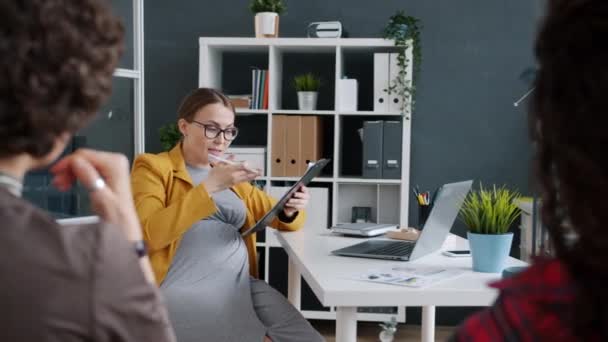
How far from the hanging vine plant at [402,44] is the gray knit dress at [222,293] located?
4.78 feet

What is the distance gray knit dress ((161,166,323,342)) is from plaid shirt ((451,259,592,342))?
1603mm

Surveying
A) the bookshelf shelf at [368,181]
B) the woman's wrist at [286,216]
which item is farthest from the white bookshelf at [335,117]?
the woman's wrist at [286,216]

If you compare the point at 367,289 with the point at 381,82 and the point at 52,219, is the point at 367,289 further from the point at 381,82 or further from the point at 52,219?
the point at 381,82

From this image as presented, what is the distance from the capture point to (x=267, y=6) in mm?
3861

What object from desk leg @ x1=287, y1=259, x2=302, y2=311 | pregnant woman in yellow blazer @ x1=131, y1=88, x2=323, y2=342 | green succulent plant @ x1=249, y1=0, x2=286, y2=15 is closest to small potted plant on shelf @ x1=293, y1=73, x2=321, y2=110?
green succulent plant @ x1=249, y1=0, x2=286, y2=15

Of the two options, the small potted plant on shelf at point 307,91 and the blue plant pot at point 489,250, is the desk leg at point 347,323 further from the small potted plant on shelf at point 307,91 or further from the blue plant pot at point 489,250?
the small potted plant on shelf at point 307,91

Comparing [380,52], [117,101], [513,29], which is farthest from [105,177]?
[513,29]

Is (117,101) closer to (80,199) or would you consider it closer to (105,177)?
(80,199)

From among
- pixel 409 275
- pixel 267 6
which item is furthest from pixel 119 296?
pixel 267 6

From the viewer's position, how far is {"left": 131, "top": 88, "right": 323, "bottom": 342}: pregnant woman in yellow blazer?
226 cm

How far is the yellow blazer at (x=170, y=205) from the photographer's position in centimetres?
225

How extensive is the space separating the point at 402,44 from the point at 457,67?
575mm

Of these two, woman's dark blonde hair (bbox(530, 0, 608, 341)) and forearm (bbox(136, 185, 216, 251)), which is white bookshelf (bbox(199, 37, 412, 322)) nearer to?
forearm (bbox(136, 185, 216, 251))

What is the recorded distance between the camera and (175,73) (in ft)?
13.9
